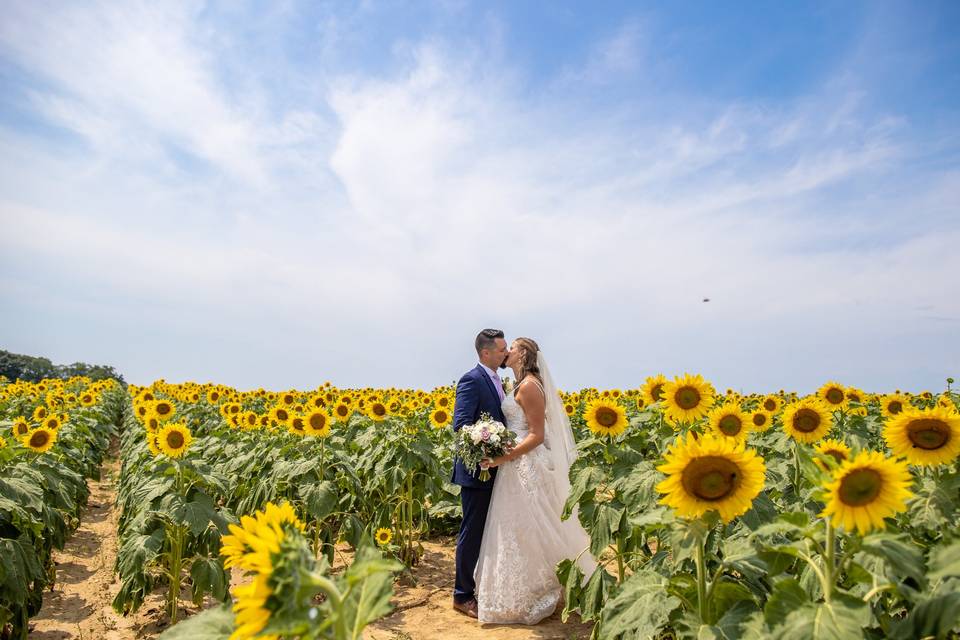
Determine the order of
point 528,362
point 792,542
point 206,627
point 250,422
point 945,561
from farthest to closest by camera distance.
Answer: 1. point 250,422
2. point 528,362
3. point 792,542
4. point 945,561
5. point 206,627

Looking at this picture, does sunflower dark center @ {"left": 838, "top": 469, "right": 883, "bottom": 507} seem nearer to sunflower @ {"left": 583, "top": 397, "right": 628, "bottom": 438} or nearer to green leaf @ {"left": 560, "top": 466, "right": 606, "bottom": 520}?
green leaf @ {"left": 560, "top": 466, "right": 606, "bottom": 520}

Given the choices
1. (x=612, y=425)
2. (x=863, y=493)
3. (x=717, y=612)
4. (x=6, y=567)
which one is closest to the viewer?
(x=863, y=493)

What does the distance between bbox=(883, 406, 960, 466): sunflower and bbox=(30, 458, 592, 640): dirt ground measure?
2.87m

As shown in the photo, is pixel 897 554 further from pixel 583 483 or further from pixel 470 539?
pixel 470 539

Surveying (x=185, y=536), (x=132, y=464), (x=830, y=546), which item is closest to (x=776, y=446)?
(x=830, y=546)

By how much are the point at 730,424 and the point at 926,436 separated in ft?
6.68

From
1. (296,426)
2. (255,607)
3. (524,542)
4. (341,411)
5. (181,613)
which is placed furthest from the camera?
(341,411)

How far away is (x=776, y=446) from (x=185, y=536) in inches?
229

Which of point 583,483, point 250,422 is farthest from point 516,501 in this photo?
point 250,422

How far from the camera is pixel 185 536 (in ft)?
18.0

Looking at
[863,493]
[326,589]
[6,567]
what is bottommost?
[6,567]

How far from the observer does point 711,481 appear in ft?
7.66

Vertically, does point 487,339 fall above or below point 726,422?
above

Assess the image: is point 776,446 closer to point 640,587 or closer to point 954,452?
point 954,452
